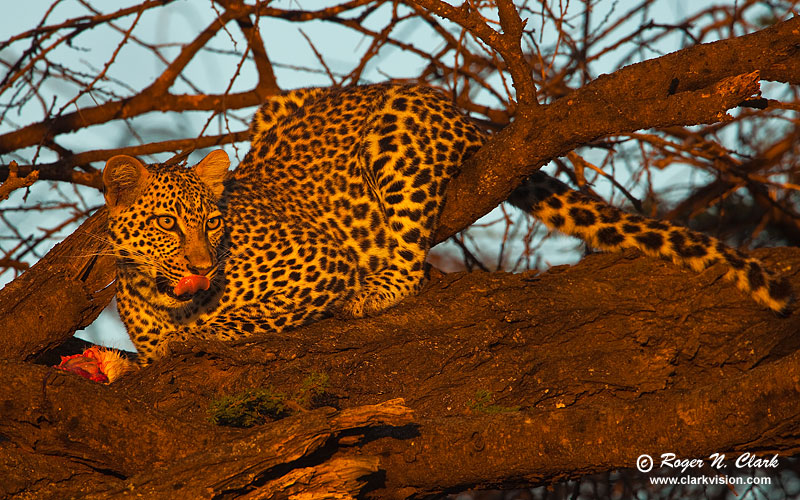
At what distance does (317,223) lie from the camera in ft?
19.0

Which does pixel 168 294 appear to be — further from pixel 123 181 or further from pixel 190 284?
pixel 123 181

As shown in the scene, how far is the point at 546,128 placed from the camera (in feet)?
15.1

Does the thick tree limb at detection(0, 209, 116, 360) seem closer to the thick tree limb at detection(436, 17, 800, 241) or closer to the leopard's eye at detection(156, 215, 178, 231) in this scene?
the leopard's eye at detection(156, 215, 178, 231)

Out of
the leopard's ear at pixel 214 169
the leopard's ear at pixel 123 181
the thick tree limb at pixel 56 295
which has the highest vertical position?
the leopard's ear at pixel 214 169

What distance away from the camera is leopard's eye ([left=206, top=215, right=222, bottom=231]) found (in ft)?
16.6

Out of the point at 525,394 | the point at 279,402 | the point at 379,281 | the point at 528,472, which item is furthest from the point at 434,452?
the point at 379,281

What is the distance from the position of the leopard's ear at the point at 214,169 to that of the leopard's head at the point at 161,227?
0.80ft

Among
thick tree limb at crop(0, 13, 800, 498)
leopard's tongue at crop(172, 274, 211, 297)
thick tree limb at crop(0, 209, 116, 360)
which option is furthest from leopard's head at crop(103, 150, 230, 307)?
thick tree limb at crop(0, 13, 800, 498)

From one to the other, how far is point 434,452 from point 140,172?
248 cm

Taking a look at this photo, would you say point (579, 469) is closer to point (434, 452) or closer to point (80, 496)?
point (434, 452)

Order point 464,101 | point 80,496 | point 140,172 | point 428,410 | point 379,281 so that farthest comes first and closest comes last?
point 464,101
point 379,281
point 140,172
point 428,410
point 80,496

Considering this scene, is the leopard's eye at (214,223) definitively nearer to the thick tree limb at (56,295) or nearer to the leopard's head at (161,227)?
the leopard's head at (161,227)

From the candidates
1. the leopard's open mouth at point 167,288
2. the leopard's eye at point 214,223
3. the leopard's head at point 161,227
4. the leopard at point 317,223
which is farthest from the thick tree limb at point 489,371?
the leopard's eye at point 214,223

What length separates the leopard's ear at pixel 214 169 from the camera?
5.27m
